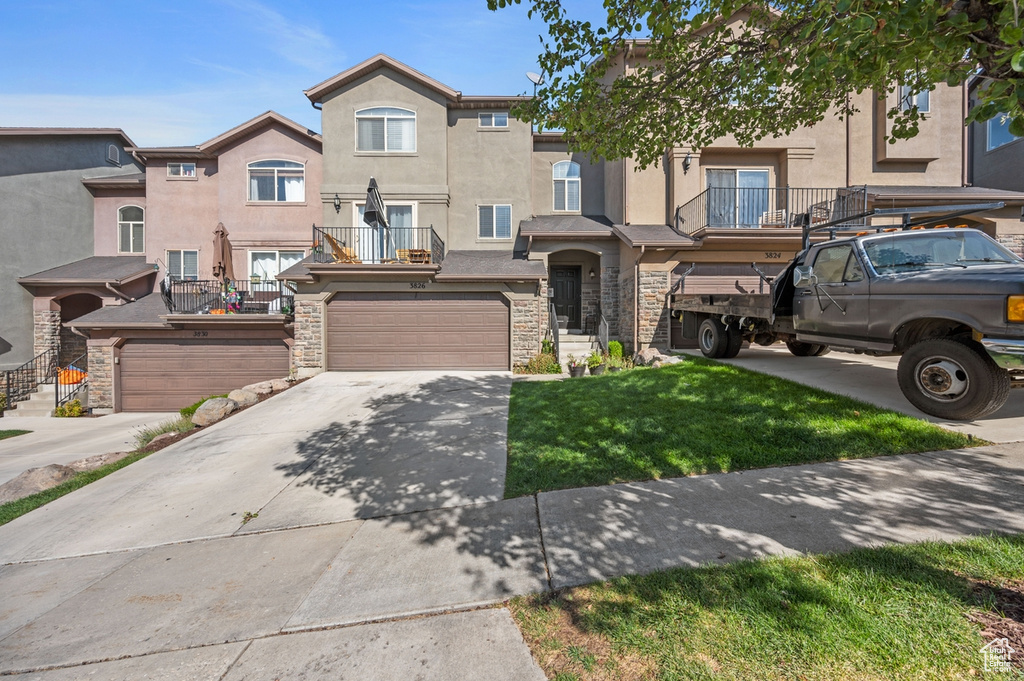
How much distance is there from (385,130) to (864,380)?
50.9ft

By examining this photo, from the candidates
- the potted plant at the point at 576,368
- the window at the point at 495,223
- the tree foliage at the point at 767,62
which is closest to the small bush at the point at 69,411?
the window at the point at 495,223

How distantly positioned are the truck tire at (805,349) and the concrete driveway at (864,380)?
163mm

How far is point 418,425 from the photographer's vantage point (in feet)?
23.8

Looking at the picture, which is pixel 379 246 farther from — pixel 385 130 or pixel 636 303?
pixel 636 303

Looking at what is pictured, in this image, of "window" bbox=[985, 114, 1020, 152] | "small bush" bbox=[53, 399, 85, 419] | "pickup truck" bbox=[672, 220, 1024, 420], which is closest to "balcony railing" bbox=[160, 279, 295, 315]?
"small bush" bbox=[53, 399, 85, 419]

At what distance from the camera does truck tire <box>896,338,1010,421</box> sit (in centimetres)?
454

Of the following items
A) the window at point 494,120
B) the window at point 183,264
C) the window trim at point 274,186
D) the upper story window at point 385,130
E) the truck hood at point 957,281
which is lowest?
the truck hood at point 957,281

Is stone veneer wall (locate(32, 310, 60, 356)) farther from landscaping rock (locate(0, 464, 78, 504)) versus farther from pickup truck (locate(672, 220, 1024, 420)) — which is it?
pickup truck (locate(672, 220, 1024, 420))

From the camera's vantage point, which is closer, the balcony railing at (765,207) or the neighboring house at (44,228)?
the balcony railing at (765,207)

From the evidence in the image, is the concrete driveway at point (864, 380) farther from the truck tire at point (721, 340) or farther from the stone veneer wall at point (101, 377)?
the stone veneer wall at point (101, 377)

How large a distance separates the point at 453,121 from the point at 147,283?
43.8ft

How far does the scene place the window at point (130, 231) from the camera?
1736 centimetres

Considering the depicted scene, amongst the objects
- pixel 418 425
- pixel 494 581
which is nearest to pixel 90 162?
pixel 418 425

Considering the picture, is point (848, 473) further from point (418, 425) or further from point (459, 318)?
point (459, 318)
